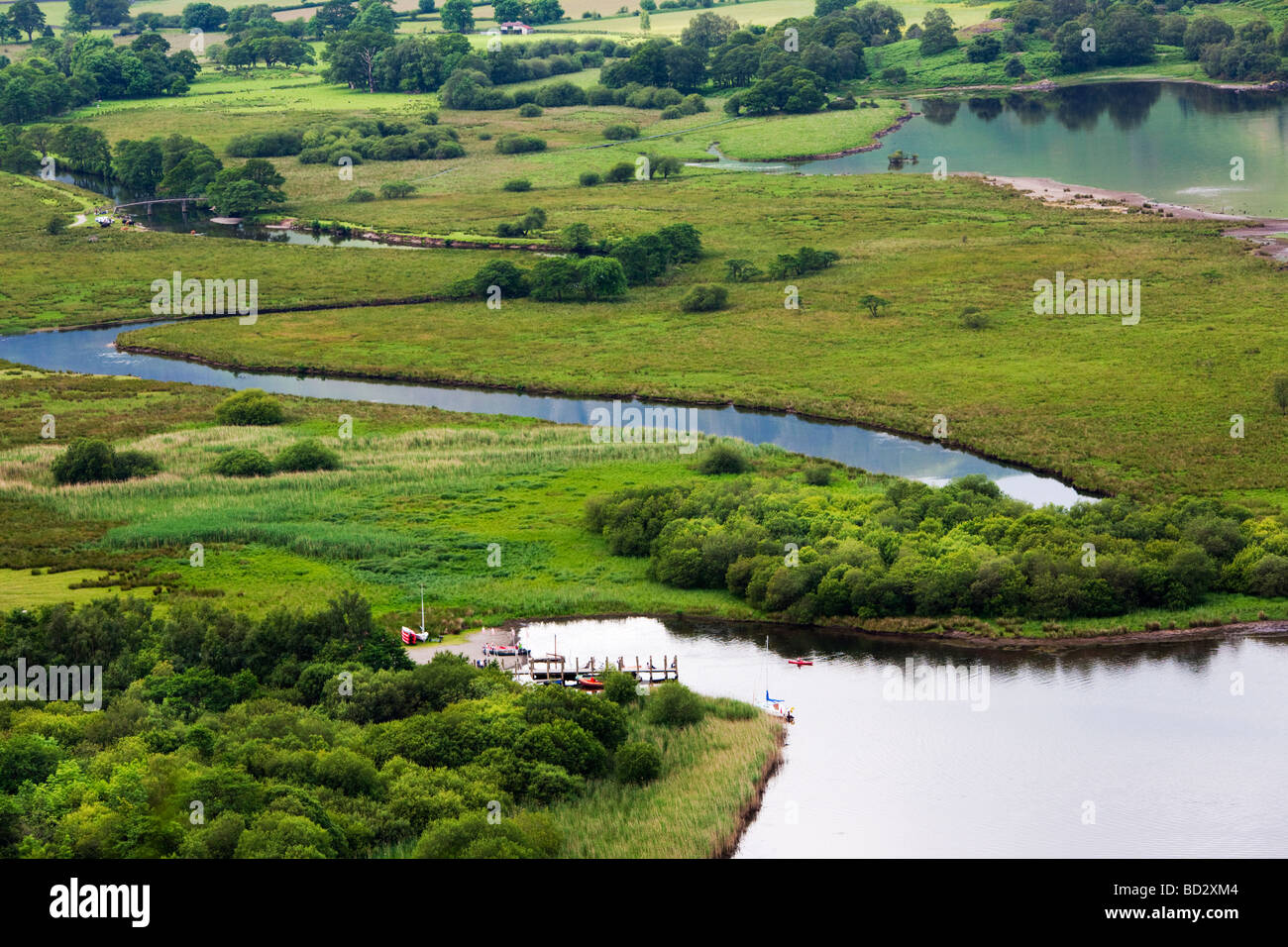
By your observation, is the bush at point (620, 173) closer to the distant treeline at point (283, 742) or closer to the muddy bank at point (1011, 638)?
the muddy bank at point (1011, 638)

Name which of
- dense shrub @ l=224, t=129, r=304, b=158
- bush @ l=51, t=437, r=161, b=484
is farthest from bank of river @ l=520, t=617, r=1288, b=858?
dense shrub @ l=224, t=129, r=304, b=158

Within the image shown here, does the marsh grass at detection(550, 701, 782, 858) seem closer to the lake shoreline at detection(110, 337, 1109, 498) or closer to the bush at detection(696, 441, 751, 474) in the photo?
the bush at detection(696, 441, 751, 474)

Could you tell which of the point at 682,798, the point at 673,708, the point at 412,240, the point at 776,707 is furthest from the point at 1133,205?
the point at 682,798

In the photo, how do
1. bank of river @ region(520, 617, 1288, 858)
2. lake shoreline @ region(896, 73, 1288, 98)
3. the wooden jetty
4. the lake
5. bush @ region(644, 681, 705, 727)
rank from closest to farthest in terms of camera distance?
1. bank of river @ region(520, 617, 1288, 858)
2. bush @ region(644, 681, 705, 727)
3. the wooden jetty
4. the lake
5. lake shoreline @ region(896, 73, 1288, 98)

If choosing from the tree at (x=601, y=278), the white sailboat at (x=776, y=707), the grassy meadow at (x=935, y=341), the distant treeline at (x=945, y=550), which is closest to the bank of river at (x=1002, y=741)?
the white sailboat at (x=776, y=707)

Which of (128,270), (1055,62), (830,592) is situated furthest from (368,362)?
(1055,62)

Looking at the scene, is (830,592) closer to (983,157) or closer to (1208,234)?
(1208,234)
